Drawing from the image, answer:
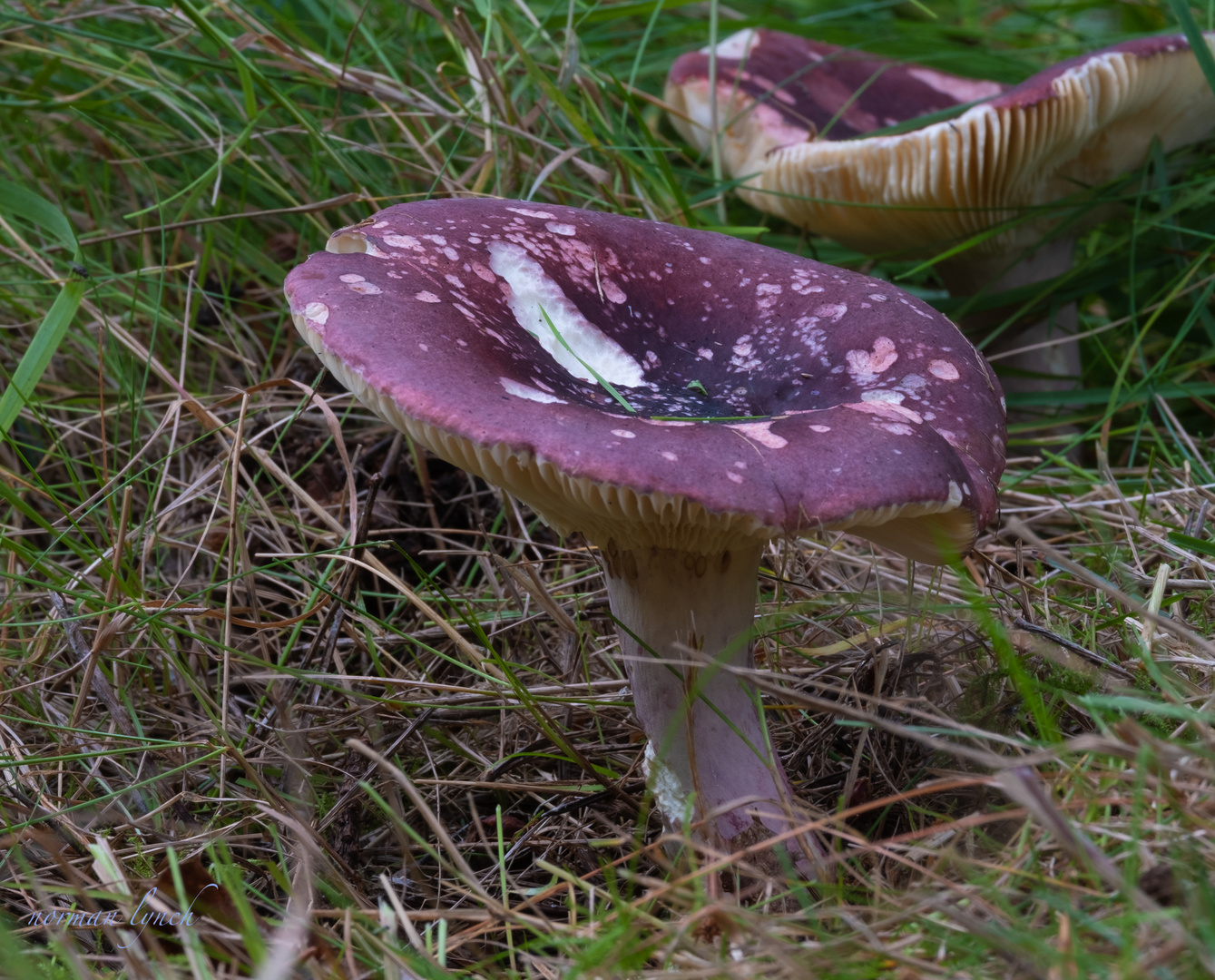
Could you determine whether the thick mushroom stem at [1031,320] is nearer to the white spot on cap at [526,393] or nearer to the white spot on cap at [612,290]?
the white spot on cap at [612,290]

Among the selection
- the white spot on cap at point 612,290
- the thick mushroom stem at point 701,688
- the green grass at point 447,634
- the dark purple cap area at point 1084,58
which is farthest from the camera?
the dark purple cap area at point 1084,58

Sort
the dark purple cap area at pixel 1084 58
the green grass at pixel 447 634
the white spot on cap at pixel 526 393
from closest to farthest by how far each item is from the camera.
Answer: the green grass at pixel 447 634, the white spot on cap at pixel 526 393, the dark purple cap area at pixel 1084 58

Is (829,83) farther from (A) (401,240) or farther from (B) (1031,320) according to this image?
(A) (401,240)

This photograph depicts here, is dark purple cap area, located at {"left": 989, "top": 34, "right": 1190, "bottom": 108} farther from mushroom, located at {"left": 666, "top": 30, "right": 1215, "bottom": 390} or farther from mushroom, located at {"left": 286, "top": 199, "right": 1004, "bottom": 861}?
mushroom, located at {"left": 286, "top": 199, "right": 1004, "bottom": 861}

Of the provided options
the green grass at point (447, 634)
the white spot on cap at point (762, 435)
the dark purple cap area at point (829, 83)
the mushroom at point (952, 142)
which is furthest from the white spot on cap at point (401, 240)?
the dark purple cap area at point (829, 83)

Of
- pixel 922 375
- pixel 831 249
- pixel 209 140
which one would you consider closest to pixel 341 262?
pixel 922 375

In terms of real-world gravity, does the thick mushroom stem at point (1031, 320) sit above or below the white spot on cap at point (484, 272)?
below

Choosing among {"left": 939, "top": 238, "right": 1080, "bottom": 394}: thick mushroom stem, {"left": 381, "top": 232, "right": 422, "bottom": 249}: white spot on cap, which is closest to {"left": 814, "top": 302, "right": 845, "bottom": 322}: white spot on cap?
{"left": 381, "top": 232, "right": 422, "bottom": 249}: white spot on cap

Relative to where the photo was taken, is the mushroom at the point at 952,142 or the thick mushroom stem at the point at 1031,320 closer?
the mushroom at the point at 952,142
